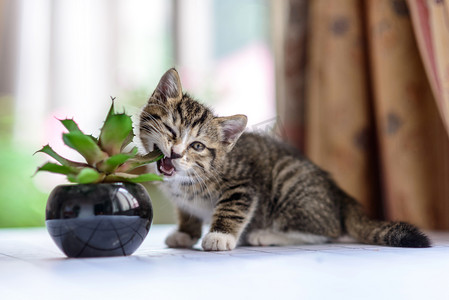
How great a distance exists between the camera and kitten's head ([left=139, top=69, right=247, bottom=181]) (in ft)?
4.22

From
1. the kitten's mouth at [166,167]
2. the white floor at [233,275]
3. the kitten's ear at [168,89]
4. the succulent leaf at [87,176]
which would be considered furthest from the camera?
the kitten's ear at [168,89]

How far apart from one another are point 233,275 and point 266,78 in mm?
2723

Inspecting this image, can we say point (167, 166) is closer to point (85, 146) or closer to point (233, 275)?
point (85, 146)

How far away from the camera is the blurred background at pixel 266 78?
72.2 inches

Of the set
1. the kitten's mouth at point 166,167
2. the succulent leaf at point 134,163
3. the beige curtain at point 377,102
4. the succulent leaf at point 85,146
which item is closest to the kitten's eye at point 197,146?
the kitten's mouth at point 166,167

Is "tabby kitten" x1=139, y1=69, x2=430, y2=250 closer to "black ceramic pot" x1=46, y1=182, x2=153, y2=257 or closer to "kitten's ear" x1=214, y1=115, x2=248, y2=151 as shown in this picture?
"kitten's ear" x1=214, y1=115, x2=248, y2=151

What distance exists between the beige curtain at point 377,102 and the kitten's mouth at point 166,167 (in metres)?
0.87

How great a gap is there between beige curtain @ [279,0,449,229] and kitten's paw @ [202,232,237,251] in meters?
0.79

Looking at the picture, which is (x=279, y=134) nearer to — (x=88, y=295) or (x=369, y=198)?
(x=369, y=198)

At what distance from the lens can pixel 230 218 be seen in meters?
1.38

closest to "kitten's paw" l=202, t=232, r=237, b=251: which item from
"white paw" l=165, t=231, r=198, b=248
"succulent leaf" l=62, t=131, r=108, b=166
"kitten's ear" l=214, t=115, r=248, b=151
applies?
"white paw" l=165, t=231, r=198, b=248

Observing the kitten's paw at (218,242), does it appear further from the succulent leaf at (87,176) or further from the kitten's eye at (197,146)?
the succulent leaf at (87,176)

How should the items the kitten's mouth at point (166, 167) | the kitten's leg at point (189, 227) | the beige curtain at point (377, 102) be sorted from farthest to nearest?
the beige curtain at point (377, 102)
the kitten's leg at point (189, 227)
the kitten's mouth at point (166, 167)

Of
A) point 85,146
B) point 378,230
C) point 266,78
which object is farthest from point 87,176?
point 266,78
